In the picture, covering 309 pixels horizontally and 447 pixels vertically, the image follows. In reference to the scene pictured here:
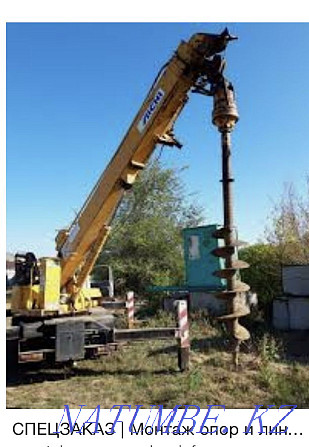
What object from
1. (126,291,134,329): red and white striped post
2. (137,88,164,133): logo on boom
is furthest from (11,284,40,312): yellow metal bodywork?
(126,291,134,329): red and white striped post

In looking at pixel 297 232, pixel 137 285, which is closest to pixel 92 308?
pixel 297 232

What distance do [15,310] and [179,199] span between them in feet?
46.1

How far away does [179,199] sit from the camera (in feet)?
72.3

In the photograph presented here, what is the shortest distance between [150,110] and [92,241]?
244 cm

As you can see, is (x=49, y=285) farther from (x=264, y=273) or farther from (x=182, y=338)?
(x=264, y=273)

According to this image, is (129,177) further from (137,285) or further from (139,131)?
(137,285)

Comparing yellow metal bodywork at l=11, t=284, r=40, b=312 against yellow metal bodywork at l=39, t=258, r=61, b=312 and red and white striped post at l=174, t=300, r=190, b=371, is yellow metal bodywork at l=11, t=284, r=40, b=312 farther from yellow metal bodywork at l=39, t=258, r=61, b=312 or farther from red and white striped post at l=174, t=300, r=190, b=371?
red and white striped post at l=174, t=300, r=190, b=371

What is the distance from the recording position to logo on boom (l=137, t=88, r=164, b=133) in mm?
8086

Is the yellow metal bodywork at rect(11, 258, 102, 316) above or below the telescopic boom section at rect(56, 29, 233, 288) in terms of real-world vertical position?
below

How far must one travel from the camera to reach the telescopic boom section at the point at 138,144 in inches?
300

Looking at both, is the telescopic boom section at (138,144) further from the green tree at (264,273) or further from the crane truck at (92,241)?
the green tree at (264,273)

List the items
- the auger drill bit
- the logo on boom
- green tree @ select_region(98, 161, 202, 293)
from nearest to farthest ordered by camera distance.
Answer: the auger drill bit → the logo on boom → green tree @ select_region(98, 161, 202, 293)

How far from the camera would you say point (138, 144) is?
834cm

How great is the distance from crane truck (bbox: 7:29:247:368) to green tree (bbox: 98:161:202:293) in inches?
369
